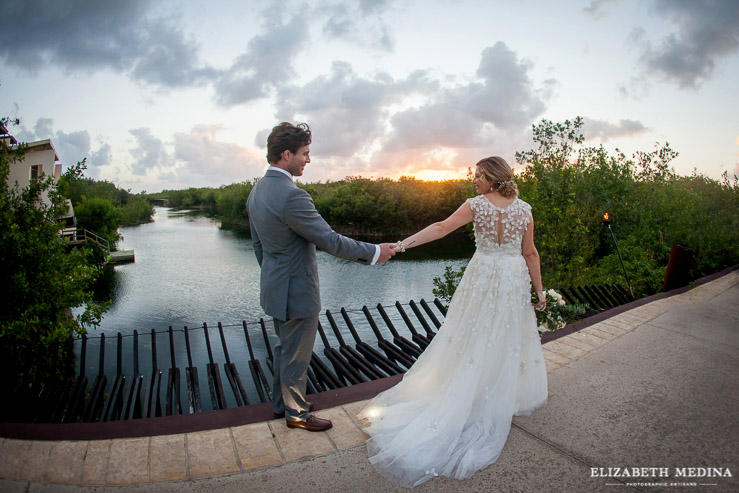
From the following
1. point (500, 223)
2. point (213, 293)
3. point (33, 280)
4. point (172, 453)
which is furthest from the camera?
point (213, 293)

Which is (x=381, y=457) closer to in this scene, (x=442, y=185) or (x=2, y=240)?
(x=2, y=240)

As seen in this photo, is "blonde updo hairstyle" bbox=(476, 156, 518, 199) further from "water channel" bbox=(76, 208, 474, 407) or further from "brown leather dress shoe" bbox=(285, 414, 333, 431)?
"water channel" bbox=(76, 208, 474, 407)

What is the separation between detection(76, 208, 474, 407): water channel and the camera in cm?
1703

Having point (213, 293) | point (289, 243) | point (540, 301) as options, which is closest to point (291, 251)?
point (289, 243)

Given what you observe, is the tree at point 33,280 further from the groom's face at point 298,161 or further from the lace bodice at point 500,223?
the lace bodice at point 500,223

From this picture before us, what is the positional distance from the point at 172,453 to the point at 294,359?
905 mm

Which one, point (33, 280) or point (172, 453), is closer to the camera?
point (172, 453)

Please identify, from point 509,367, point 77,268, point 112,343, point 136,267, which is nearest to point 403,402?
point 509,367

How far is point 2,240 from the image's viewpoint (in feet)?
18.0

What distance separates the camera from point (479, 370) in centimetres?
300

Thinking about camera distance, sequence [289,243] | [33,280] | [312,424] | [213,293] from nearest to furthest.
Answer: [289,243], [312,424], [33,280], [213,293]

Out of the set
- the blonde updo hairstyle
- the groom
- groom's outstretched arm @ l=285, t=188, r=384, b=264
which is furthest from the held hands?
groom's outstretched arm @ l=285, t=188, r=384, b=264

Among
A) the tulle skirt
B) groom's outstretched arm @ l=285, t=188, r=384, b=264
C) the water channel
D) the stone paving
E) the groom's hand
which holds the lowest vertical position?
the water channel

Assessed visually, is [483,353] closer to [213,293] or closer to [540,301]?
[540,301]
